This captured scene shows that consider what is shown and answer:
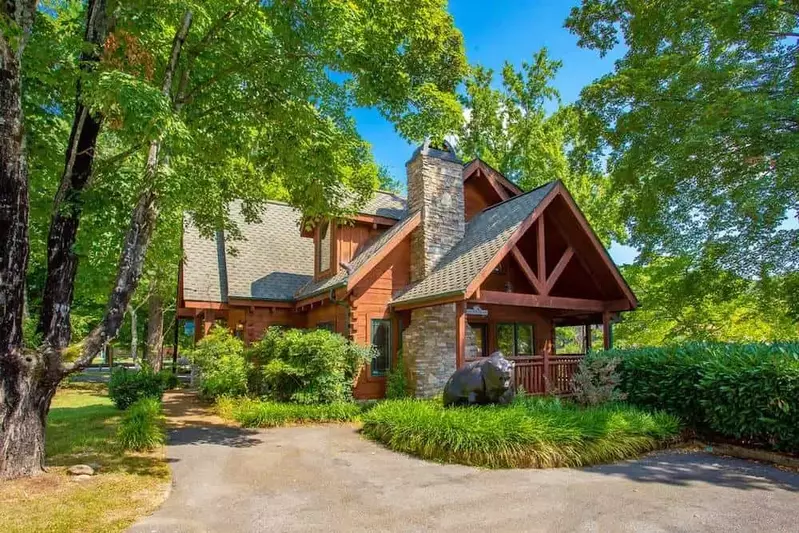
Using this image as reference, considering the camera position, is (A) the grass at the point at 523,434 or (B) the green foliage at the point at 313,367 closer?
(A) the grass at the point at 523,434

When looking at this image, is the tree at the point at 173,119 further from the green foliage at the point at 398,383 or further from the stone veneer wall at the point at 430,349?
the green foliage at the point at 398,383

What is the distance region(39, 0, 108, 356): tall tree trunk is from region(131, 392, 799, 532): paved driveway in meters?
2.62

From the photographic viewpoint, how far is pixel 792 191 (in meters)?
11.2

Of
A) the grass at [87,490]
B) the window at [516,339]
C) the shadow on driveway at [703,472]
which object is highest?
the window at [516,339]

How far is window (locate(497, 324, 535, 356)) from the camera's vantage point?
1475 centimetres

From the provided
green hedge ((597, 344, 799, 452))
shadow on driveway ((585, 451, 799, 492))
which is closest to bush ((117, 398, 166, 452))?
shadow on driveway ((585, 451, 799, 492))

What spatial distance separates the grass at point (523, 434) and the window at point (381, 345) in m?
3.93

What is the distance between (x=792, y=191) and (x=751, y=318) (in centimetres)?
685

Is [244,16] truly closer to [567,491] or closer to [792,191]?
[567,491]

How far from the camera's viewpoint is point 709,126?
1196 cm

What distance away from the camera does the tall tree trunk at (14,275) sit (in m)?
5.96

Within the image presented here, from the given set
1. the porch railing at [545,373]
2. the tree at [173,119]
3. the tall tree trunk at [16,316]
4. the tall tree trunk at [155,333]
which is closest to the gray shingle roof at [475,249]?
the porch railing at [545,373]

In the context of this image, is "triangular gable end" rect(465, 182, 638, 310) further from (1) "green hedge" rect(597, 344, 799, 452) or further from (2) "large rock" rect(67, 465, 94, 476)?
(2) "large rock" rect(67, 465, 94, 476)

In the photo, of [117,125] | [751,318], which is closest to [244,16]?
[117,125]
